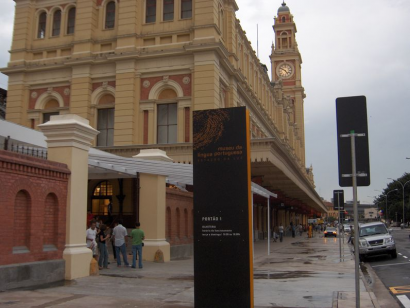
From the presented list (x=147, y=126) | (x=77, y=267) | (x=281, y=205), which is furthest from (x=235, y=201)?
(x=281, y=205)

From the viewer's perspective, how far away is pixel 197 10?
27.4 metres

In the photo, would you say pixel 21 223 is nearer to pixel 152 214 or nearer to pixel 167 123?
pixel 152 214

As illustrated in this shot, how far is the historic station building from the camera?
26.5 metres

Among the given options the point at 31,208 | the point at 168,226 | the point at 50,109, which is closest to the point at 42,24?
the point at 50,109

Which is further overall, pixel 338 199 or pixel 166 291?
pixel 338 199

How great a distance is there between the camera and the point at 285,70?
89.4m

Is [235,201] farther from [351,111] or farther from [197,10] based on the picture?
[197,10]

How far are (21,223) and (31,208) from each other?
446 mm

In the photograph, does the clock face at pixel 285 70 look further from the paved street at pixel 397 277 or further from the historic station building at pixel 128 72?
the paved street at pixel 397 277

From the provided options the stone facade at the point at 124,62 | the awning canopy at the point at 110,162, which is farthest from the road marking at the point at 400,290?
the stone facade at the point at 124,62

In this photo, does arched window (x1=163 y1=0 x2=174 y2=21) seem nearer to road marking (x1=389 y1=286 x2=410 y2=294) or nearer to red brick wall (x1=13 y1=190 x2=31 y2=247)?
red brick wall (x1=13 y1=190 x2=31 y2=247)

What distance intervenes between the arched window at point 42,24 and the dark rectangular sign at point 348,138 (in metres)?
27.5

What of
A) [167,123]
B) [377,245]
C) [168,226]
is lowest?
[377,245]

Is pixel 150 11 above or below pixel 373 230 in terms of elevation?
above
